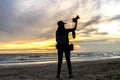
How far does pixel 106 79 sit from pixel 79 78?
1299 mm

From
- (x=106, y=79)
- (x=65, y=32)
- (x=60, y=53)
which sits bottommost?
(x=106, y=79)

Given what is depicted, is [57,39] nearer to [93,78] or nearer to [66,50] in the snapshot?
[66,50]

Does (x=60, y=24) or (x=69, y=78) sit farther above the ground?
(x=60, y=24)

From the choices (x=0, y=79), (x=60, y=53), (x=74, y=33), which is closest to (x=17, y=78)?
(x=0, y=79)

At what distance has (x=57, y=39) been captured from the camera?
15.0 metres

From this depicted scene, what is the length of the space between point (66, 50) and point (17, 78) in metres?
2.89

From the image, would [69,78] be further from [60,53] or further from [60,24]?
[60,24]

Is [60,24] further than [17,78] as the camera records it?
No

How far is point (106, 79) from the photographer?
14602mm

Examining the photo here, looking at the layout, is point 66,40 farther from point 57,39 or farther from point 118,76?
point 118,76

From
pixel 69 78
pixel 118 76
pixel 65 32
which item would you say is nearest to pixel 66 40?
pixel 65 32

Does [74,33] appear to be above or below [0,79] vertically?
above

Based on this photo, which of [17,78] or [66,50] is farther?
[17,78]

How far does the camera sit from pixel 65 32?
14805 mm
